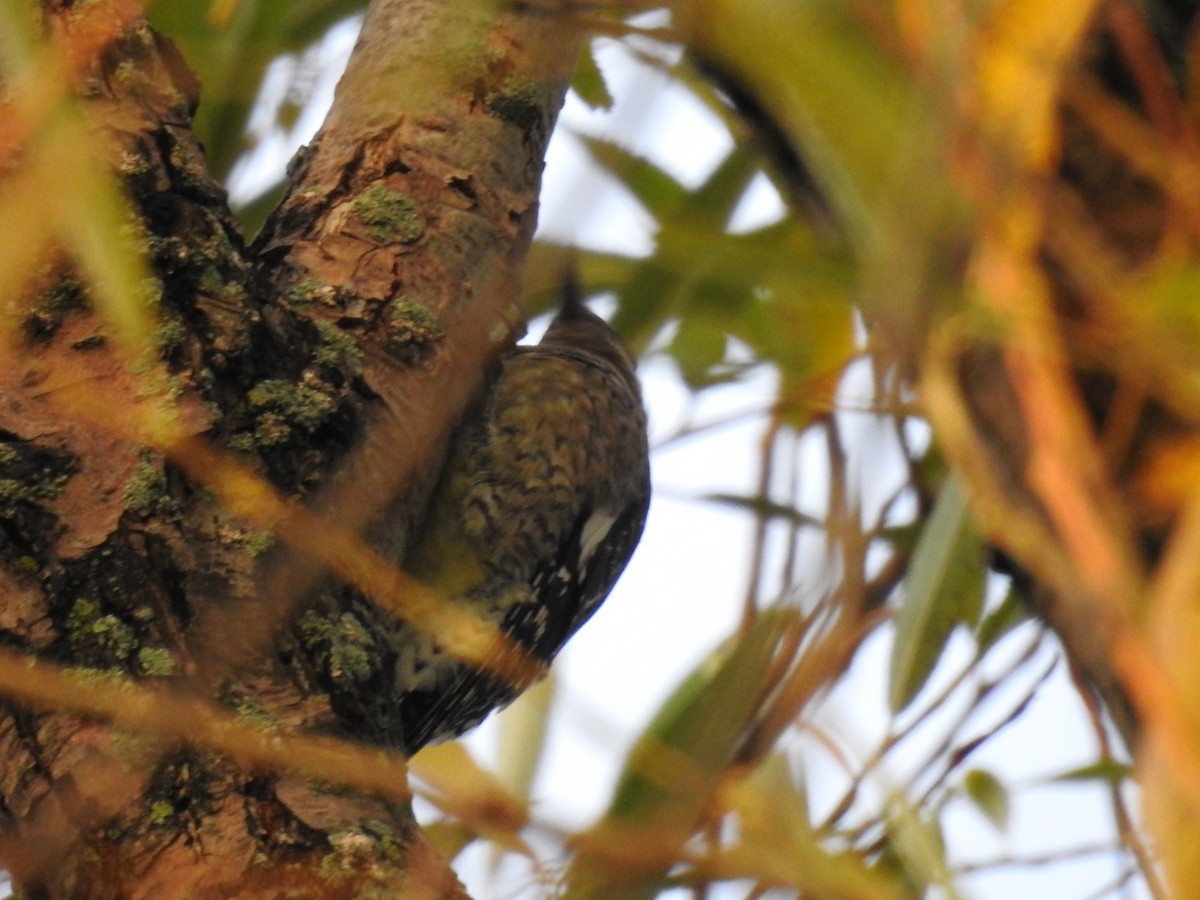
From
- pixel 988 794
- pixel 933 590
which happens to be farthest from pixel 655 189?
pixel 988 794

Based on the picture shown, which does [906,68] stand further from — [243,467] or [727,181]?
[243,467]

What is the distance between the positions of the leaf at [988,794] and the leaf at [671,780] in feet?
1.25

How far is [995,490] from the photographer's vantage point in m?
0.75

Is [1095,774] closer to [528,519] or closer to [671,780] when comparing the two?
[671,780]

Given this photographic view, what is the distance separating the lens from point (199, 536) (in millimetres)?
1430

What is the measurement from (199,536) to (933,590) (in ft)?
2.16

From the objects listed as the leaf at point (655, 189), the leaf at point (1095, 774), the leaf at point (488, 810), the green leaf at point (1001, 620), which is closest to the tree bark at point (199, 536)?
the leaf at point (488, 810)

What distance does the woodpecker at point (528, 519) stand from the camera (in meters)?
2.45

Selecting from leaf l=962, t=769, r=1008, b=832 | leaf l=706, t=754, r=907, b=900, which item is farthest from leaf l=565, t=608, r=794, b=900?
leaf l=962, t=769, r=1008, b=832

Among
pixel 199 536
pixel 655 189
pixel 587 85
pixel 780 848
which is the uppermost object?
pixel 587 85

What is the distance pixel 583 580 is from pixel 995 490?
1.97 m

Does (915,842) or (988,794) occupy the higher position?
(988,794)

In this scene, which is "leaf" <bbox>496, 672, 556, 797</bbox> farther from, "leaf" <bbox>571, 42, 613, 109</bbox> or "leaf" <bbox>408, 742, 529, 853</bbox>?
"leaf" <bbox>571, 42, 613, 109</bbox>

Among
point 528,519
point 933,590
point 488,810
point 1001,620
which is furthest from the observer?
point 528,519
